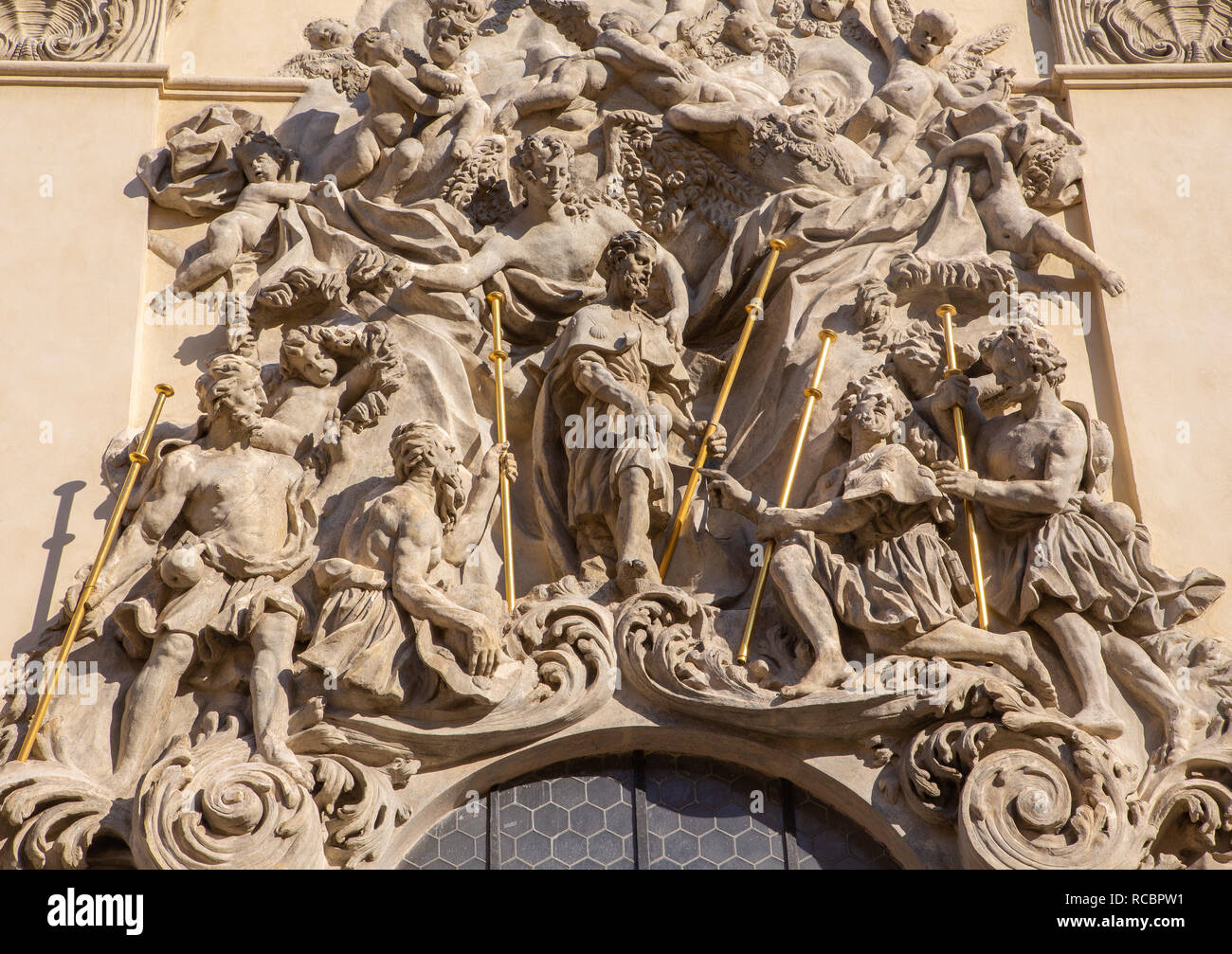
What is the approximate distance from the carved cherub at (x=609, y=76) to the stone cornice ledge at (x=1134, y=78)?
2.29 m

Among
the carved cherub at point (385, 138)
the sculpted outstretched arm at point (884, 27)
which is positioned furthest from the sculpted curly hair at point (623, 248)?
the sculpted outstretched arm at point (884, 27)

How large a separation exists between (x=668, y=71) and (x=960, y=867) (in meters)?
5.20

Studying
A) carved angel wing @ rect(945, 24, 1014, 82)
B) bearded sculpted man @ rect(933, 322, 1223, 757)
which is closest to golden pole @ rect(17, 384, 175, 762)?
bearded sculpted man @ rect(933, 322, 1223, 757)

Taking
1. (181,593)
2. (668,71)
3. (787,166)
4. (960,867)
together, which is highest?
(668,71)

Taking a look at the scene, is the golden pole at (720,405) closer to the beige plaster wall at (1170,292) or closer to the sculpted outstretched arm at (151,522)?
the beige plaster wall at (1170,292)

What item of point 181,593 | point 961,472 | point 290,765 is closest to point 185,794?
point 290,765

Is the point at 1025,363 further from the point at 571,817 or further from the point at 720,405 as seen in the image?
the point at 571,817

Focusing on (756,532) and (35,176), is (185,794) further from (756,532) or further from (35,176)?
(35,176)

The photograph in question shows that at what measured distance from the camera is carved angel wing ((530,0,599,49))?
12.9m

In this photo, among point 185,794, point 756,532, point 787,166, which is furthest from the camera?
point 787,166

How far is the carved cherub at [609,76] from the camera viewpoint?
1242 centimetres

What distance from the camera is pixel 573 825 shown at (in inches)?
394

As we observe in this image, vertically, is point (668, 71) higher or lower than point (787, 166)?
higher

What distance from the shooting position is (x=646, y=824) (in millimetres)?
10016
